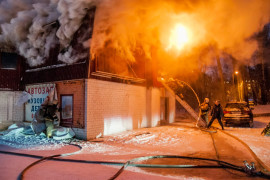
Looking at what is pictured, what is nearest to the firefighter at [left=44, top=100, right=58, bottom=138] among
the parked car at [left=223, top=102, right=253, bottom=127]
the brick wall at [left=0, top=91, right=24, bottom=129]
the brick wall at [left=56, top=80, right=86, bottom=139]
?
the brick wall at [left=56, top=80, right=86, bottom=139]

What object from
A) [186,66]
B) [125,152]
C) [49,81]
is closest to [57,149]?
[125,152]

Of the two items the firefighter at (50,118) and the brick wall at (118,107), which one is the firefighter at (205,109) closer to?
the brick wall at (118,107)

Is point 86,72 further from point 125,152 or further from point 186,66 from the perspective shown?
point 186,66

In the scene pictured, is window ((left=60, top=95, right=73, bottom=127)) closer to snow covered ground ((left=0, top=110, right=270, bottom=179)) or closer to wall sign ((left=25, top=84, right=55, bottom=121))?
wall sign ((left=25, top=84, right=55, bottom=121))

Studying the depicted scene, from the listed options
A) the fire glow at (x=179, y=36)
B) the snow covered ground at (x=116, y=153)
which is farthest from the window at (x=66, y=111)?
the fire glow at (x=179, y=36)

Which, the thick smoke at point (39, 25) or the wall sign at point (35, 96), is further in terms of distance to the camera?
the wall sign at point (35, 96)

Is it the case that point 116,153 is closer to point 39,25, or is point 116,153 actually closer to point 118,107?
point 118,107

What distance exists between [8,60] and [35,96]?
9.64 feet

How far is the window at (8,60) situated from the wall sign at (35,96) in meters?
1.68

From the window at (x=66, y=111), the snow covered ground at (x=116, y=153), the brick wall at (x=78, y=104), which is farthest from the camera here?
the window at (x=66, y=111)

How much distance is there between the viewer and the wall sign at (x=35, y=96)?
10912 millimetres

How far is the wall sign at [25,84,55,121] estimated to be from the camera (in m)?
10.9

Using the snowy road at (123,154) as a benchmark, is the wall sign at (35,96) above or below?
above

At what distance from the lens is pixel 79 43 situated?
9625mm
